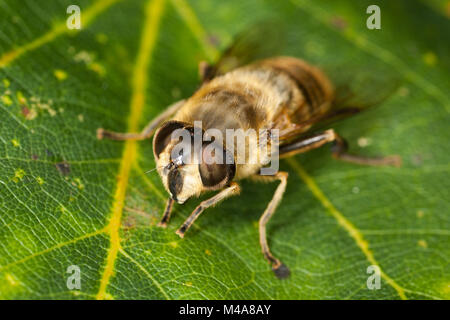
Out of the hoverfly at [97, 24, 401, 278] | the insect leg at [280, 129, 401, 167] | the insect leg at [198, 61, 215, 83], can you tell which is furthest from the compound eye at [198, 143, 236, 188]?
the insect leg at [198, 61, 215, 83]

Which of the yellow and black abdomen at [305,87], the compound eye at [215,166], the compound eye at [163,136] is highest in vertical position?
the yellow and black abdomen at [305,87]

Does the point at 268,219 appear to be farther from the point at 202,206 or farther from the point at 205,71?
the point at 205,71

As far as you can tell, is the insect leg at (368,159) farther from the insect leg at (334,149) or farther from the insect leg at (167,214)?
the insect leg at (167,214)

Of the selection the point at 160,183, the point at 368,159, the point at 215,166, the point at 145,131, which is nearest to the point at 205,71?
the point at 145,131

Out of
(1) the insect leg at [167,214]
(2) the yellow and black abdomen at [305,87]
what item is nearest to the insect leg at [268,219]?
(2) the yellow and black abdomen at [305,87]

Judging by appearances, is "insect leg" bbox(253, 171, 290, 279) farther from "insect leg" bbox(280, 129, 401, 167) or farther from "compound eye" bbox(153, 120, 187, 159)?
"compound eye" bbox(153, 120, 187, 159)

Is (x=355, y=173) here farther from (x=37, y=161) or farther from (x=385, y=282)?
(x=37, y=161)
